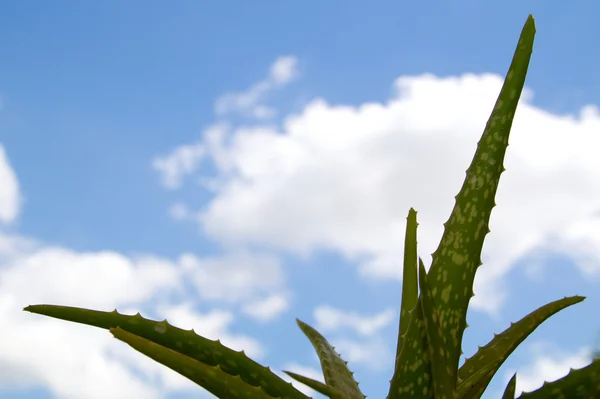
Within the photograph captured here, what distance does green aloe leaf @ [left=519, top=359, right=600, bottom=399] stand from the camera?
3.16 feet

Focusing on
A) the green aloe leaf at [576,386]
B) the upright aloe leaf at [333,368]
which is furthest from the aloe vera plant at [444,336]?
the upright aloe leaf at [333,368]

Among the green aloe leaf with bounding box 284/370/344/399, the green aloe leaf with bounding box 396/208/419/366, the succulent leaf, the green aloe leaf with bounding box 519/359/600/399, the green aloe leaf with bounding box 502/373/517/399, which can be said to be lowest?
the green aloe leaf with bounding box 519/359/600/399

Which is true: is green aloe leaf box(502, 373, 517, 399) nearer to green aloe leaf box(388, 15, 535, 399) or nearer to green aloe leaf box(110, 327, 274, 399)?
green aloe leaf box(388, 15, 535, 399)

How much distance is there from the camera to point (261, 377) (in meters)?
1.06

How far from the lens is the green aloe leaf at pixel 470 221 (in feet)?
3.27

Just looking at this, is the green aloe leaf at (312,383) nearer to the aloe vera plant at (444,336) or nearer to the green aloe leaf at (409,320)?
the aloe vera plant at (444,336)

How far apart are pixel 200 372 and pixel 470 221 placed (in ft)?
1.54

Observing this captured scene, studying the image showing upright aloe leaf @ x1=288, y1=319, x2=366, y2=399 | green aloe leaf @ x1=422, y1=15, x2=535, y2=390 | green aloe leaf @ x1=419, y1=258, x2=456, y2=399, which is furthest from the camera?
upright aloe leaf @ x1=288, y1=319, x2=366, y2=399

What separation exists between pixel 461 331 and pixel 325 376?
0.35 meters

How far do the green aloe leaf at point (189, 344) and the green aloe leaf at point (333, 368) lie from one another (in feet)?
0.48

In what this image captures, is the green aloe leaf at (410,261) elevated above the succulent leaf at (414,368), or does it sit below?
above

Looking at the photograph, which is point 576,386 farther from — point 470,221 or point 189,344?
point 189,344

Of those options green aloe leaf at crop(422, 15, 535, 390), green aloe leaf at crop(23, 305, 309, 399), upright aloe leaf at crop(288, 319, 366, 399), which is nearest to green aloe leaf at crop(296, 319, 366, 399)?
upright aloe leaf at crop(288, 319, 366, 399)

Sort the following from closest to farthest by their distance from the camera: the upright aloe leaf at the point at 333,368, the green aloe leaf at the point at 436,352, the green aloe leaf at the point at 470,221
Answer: the green aloe leaf at the point at 436,352
the green aloe leaf at the point at 470,221
the upright aloe leaf at the point at 333,368
